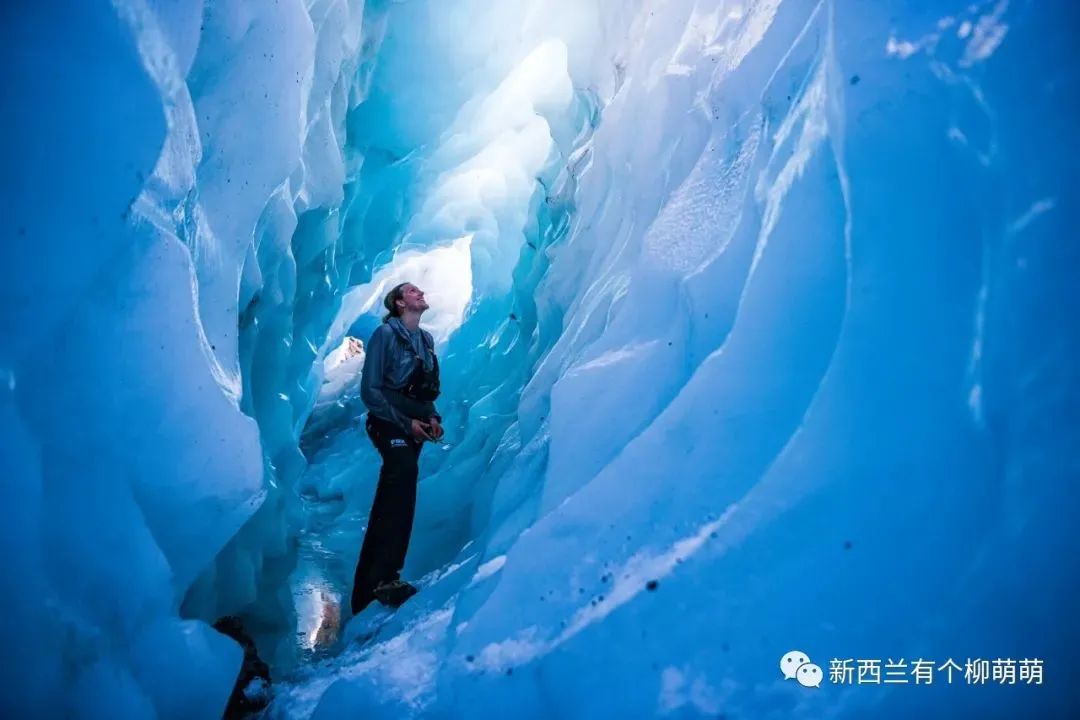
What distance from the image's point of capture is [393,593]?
2340 millimetres

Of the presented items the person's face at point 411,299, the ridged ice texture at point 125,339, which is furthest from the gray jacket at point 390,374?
the ridged ice texture at point 125,339

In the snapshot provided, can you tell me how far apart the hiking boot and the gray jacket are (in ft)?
1.95

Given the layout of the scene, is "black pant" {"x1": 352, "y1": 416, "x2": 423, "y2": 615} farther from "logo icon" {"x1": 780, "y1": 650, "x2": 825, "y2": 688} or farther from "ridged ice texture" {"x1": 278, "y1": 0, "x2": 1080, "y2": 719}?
"logo icon" {"x1": 780, "y1": 650, "x2": 825, "y2": 688}

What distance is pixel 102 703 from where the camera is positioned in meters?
1.40

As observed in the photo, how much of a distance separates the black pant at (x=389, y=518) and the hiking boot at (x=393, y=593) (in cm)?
5

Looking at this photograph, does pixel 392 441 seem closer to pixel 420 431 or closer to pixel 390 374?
pixel 420 431

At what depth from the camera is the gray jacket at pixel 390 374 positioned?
→ 248 cm

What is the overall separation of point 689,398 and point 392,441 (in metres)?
1.37

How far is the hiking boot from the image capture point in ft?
7.63

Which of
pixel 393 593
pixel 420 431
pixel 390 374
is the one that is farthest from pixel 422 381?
pixel 393 593

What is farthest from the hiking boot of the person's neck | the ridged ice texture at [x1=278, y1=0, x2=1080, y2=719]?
the person's neck

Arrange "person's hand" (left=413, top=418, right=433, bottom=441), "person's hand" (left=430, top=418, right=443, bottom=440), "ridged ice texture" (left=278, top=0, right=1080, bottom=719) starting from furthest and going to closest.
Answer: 1. "person's hand" (left=430, top=418, right=443, bottom=440)
2. "person's hand" (left=413, top=418, right=433, bottom=441)
3. "ridged ice texture" (left=278, top=0, right=1080, bottom=719)

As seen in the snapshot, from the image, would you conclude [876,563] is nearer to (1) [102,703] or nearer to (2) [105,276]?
(1) [102,703]

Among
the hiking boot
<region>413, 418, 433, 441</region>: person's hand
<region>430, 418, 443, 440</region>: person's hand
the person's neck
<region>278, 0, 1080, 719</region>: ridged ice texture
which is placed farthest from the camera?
the person's neck
